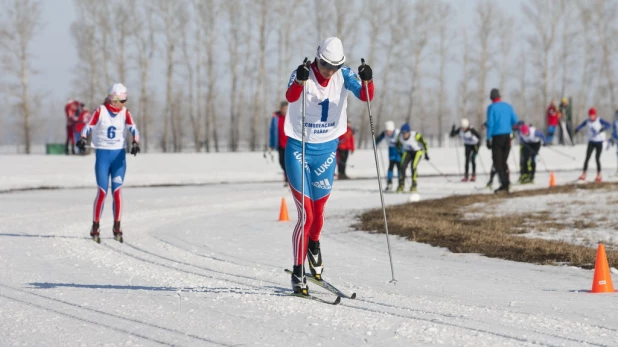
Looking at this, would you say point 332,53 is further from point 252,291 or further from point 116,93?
point 116,93

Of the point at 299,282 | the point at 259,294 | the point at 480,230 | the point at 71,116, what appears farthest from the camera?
the point at 71,116

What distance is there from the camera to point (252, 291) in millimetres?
6914

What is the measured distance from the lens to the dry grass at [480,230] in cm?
915

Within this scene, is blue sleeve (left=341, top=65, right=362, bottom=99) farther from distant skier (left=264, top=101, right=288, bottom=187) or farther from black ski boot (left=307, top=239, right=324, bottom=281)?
distant skier (left=264, top=101, right=288, bottom=187)

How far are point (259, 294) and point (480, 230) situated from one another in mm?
5642

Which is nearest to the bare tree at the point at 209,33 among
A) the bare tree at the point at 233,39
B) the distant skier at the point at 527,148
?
the bare tree at the point at 233,39

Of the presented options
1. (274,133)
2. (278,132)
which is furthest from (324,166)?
(274,133)

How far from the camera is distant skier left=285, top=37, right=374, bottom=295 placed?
22.3 ft

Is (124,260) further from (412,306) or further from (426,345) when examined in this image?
(426,345)

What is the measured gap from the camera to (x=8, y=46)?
40844 millimetres

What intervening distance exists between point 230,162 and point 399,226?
19928 millimetres

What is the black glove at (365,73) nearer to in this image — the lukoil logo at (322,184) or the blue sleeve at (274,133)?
the lukoil logo at (322,184)

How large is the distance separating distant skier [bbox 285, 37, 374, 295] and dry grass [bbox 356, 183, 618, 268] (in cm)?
327

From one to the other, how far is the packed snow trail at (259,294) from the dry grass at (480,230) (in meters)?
0.38
